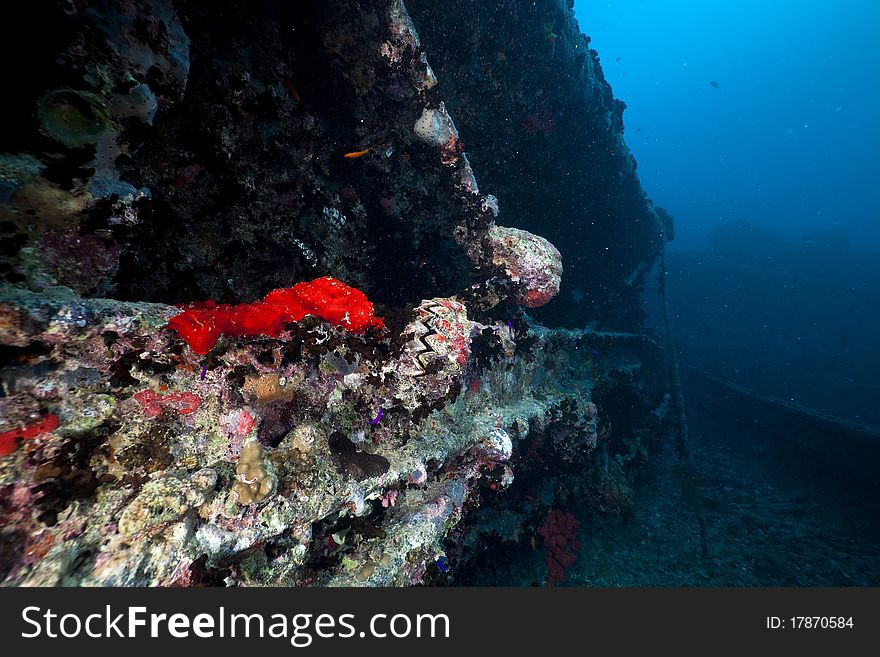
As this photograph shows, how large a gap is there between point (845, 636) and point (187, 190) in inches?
332

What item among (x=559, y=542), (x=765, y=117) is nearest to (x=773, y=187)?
(x=765, y=117)

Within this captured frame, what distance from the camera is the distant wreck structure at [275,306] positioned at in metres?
2.52

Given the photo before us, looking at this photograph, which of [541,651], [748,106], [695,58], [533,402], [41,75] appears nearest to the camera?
[41,75]

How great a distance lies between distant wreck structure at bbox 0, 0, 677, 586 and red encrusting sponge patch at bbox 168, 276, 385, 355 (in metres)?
0.02

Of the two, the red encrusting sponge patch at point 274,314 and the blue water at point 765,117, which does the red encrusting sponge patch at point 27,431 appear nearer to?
the red encrusting sponge patch at point 274,314

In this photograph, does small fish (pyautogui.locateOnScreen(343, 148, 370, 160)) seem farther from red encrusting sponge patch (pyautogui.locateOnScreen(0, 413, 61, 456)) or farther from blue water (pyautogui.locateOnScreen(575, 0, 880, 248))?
blue water (pyautogui.locateOnScreen(575, 0, 880, 248))

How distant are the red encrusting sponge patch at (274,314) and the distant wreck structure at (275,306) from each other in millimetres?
25

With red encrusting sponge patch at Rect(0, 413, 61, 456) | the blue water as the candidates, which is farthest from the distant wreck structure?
the blue water

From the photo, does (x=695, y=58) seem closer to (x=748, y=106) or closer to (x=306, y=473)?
(x=748, y=106)

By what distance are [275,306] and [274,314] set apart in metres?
0.12

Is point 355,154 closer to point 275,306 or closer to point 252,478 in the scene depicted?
point 275,306

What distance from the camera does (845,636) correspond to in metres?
3.81

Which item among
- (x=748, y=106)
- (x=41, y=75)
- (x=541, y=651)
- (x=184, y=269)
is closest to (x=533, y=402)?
(x=541, y=651)

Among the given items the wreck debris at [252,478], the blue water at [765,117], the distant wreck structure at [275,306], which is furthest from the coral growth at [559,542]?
the blue water at [765,117]
